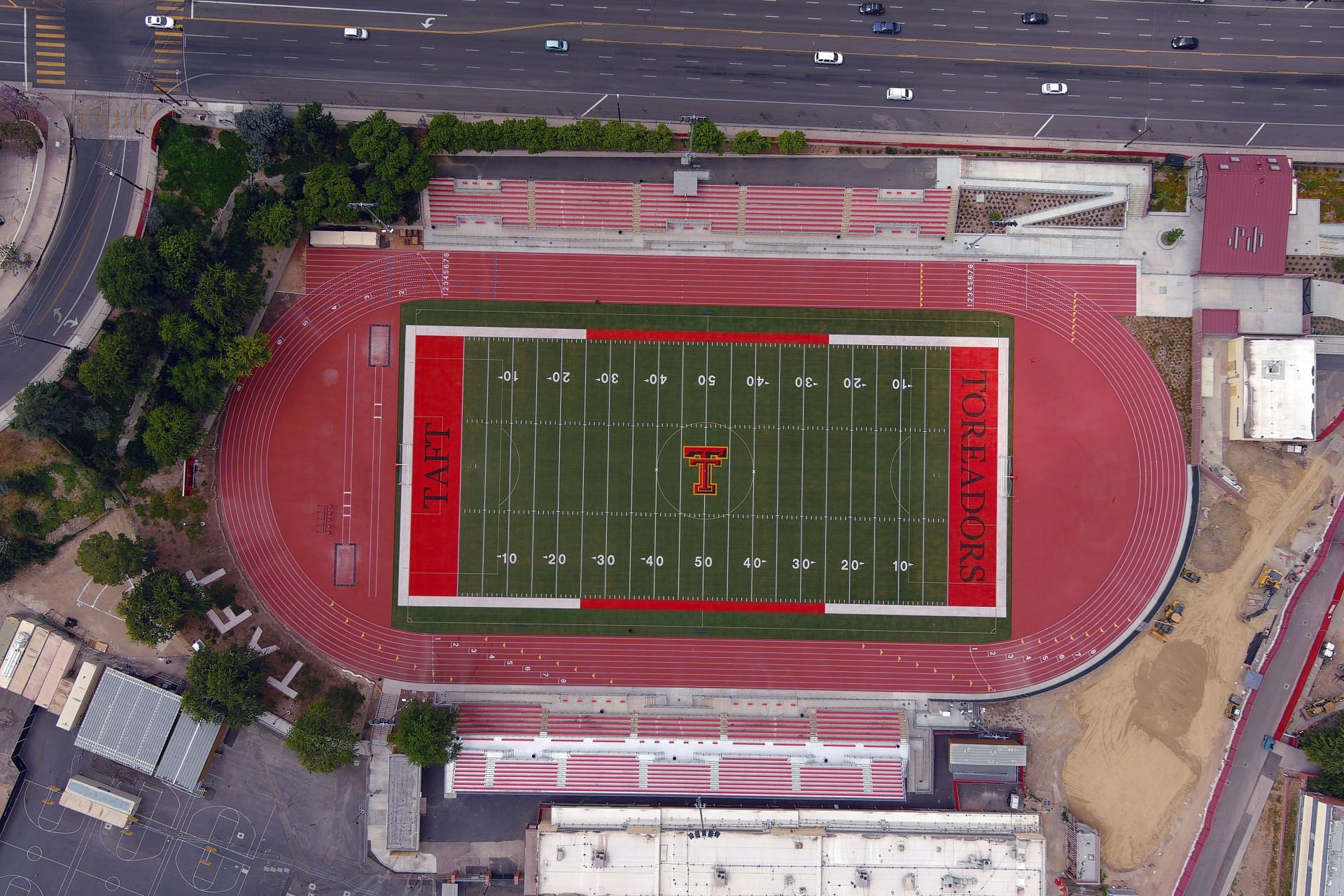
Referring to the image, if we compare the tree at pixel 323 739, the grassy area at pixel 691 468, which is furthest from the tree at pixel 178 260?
the tree at pixel 323 739

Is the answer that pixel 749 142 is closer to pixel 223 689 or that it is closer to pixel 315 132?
pixel 315 132

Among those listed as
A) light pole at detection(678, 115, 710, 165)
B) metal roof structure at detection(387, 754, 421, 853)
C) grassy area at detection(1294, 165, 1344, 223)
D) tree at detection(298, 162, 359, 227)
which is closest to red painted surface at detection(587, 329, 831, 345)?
light pole at detection(678, 115, 710, 165)

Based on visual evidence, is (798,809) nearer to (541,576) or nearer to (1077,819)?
(1077,819)

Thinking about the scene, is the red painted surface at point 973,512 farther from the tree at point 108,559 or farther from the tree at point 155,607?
the tree at point 108,559

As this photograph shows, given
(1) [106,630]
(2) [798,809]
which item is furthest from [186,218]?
(2) [798,809]

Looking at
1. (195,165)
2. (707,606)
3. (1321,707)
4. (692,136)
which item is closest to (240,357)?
(195,165)
